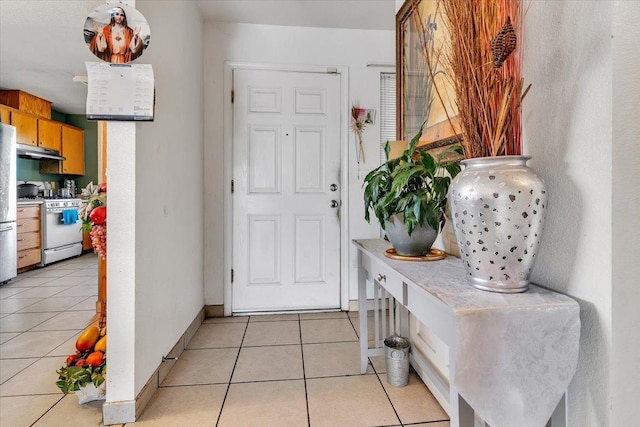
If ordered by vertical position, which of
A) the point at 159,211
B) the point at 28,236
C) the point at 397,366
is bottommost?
the point at 397,366

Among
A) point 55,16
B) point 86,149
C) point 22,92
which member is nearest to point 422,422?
point 55,16

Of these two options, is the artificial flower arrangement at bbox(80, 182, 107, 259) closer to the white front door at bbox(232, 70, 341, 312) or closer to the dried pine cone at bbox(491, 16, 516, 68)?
the white front door at bbox(232, 70, 341, 312)

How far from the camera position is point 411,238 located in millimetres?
1254

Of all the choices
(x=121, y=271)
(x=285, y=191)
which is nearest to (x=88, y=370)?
(x=121, y=271)

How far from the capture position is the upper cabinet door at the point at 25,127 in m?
4.24

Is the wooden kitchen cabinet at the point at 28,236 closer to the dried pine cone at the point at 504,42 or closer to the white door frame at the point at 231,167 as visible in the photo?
the white door frame at the point at 231,167

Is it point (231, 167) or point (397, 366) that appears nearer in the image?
point (397, 366)

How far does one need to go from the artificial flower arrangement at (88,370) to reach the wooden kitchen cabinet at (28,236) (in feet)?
10.9

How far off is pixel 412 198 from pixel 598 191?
0.53 m

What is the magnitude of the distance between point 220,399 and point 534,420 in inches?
53.5

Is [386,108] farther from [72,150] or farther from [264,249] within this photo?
[72,150]

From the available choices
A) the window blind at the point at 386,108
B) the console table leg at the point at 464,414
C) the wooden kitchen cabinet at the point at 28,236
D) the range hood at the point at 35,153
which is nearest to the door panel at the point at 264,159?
the window blind at the point at 386,108

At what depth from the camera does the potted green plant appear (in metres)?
1.14

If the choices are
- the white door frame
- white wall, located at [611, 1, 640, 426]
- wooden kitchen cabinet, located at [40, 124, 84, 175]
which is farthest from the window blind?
wooden kitchen cabinet, located at [40, 124, 84, 175]
